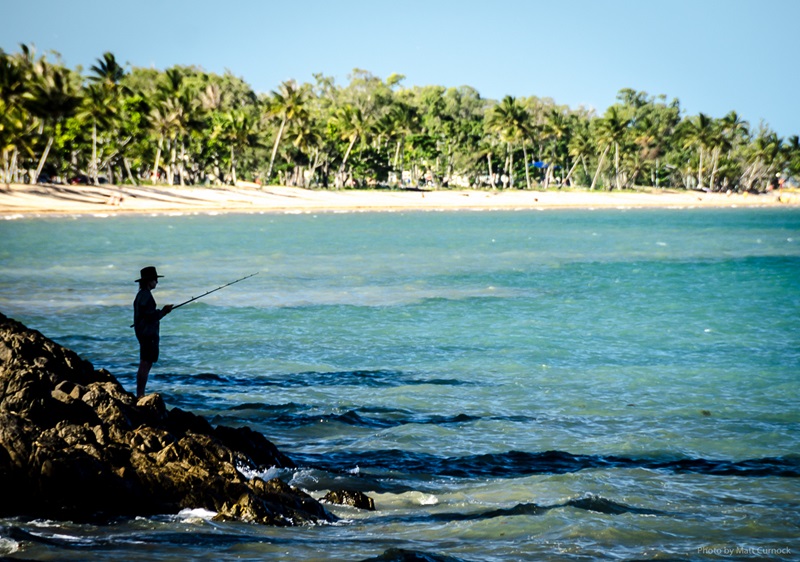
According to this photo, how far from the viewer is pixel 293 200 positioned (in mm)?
102000

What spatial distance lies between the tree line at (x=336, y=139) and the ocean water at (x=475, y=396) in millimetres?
47139

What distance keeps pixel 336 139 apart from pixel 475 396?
93.0 meters

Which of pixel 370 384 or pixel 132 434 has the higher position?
pixel 132 434

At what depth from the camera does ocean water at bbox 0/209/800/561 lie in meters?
8.37

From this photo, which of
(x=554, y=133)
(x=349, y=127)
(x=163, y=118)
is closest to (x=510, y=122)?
(x=554, y=133)

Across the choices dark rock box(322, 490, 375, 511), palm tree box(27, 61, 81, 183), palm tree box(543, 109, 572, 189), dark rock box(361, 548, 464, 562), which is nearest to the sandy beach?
palm tree box(27, 61, 81, 183)

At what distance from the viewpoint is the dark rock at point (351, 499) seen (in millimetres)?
9227

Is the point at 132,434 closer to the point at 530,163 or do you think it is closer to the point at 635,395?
the point at 635,395

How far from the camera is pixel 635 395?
15.4m

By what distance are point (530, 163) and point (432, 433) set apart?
402ft

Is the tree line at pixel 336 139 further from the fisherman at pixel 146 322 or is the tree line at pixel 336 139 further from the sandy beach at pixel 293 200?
the fisherman at pixel 146 322

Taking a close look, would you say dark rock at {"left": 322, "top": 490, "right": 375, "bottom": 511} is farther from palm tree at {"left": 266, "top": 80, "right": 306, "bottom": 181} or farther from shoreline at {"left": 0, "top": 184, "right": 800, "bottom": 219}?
palm tree at {"left": 266, "top": 80, "right": 306, "bottom": 181}

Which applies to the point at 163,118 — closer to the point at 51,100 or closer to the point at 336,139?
the point at 51,100

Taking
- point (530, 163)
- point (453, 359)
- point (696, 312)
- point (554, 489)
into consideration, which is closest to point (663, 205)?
point (530, 163)
